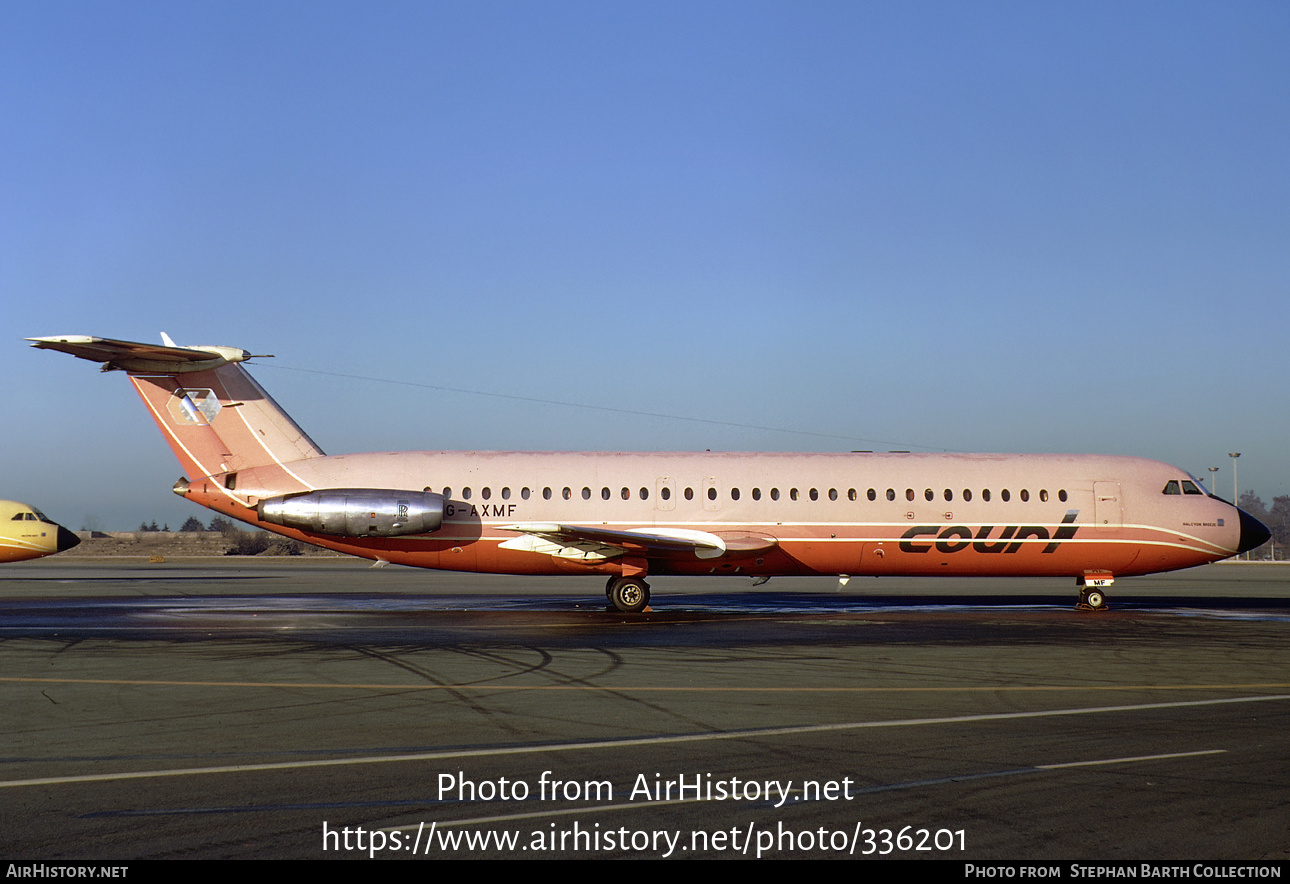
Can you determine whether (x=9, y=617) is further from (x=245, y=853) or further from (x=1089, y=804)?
(x=1089, y=804)

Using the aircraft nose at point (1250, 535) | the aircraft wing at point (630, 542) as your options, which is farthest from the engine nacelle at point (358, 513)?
the aircraft nose at point (1250, 535)

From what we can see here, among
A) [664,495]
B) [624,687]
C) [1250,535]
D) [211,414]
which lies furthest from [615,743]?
[1250,535]

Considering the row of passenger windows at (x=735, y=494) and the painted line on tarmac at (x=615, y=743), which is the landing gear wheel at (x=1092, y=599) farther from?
the painted line on tarmac at (x=615, y=743)

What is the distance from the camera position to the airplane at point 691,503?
2447cm

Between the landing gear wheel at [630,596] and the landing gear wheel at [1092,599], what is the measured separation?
10.9m

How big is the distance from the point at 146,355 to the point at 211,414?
2.01 meters

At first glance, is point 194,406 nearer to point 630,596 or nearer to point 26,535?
point 630,596

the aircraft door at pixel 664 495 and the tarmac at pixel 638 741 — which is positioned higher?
the aircraft door at pixel 664 495

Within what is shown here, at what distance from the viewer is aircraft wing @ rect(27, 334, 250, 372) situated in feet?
76.6

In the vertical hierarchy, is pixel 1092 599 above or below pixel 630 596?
below

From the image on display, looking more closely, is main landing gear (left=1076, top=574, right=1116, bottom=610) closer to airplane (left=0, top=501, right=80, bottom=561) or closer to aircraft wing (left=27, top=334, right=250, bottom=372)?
aircraft wing (left=27, top=334, right=250, bottom=372)

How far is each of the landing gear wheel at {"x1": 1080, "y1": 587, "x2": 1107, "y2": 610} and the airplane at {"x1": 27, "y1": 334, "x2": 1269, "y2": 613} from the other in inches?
1.8

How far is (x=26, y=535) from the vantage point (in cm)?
3506

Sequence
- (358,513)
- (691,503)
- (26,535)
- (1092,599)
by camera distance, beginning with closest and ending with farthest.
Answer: (358,513) < (691,503) < (1092,599) < (26,535)
